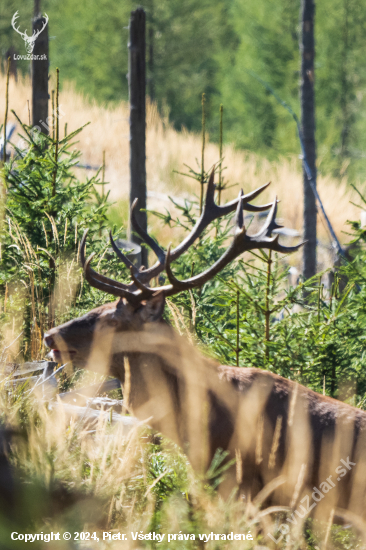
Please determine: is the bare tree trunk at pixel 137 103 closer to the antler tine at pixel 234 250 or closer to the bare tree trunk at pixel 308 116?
the bare tree trunk at pixel 308 116

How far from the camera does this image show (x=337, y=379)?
13.2 ft

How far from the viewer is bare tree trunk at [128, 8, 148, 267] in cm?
639

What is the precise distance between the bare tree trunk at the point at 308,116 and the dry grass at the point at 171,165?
5.48 meters

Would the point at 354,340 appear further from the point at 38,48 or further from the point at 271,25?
the point at 271,25

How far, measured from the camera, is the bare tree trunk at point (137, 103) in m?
6.39

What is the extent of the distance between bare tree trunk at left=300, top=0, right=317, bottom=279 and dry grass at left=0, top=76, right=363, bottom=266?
5484 mm

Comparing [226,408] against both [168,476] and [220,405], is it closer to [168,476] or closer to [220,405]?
[220,405]

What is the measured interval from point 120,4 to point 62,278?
65.0 feet

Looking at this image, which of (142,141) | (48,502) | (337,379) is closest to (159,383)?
(48,502)

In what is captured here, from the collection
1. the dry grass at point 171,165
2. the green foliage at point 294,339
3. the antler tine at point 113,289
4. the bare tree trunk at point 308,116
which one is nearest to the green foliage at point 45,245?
the green foliage at point 294,339

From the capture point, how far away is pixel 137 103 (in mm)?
6449

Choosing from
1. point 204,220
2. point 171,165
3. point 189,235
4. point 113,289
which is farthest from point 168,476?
point 171,165

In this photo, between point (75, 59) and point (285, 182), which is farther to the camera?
point (75, 59)

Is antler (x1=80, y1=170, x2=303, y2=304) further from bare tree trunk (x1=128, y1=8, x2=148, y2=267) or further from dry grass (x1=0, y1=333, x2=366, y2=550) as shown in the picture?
bare tree trunk (x1=128, y1=8, x2=148, y2=267)
